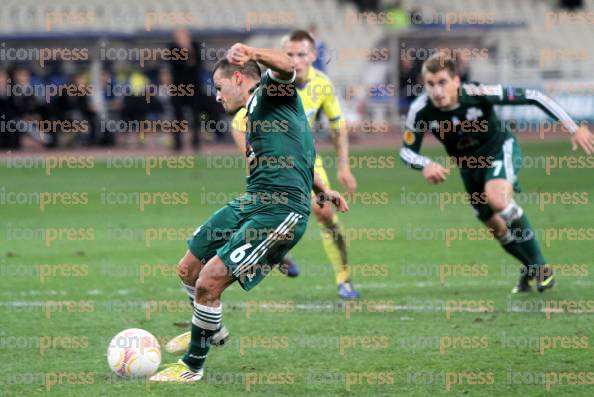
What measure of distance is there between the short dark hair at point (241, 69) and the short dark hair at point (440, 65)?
2.69 metres

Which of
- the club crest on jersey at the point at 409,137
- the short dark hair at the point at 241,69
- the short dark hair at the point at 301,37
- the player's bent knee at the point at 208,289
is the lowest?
the player's bent knee at the point at 208,289

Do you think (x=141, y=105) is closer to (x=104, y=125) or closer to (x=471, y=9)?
(x=104, y=125)

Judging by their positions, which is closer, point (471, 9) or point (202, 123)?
point (202, 123)

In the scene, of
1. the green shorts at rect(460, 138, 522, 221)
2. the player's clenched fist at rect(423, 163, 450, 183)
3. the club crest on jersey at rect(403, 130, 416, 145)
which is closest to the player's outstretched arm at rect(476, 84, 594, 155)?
the green shorts at rect(460, 138, 522, 221)

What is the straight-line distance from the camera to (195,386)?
6141 millimetres

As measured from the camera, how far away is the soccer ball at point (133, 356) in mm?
6328

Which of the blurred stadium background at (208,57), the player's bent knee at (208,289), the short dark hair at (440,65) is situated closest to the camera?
the player's bent knee at (208,289)

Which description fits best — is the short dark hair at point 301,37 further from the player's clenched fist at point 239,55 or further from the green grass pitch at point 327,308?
the player's clenched fist at point 239,55

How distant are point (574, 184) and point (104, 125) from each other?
12.1 m

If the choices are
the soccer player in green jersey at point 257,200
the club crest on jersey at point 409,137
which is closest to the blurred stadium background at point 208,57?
the club crest on jersey at point 409,137

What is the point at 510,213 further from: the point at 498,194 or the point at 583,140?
the point at 583,140

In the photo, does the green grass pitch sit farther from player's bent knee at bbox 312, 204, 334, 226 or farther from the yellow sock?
player's bent knee at bbox 312, 204, 334, 226

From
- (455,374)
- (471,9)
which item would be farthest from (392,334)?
(471,9)

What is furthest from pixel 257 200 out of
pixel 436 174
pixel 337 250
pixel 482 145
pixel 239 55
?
pixel 482 145
